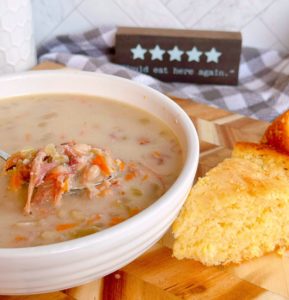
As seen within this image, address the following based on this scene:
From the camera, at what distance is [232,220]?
1.35 metres

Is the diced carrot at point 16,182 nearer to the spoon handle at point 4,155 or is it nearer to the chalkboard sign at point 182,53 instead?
the spoon handle at point 4,155

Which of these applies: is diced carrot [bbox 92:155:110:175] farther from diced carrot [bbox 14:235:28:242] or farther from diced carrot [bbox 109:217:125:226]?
diced carrot [bbox 14:235:28:242]

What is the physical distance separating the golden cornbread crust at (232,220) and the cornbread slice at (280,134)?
0.73ft

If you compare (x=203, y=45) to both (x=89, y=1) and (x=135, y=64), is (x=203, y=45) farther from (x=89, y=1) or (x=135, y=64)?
(x=89, y=1)

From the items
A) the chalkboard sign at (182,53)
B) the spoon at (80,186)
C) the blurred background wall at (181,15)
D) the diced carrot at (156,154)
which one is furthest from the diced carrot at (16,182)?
the blurred background wall at (181,15)

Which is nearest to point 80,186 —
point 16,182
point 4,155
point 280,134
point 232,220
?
point 16,182

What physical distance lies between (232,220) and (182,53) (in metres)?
1.31

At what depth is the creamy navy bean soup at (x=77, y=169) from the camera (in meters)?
1.09

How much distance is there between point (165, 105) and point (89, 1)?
1.35 m

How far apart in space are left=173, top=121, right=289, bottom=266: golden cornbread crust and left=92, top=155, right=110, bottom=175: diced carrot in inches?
10.3

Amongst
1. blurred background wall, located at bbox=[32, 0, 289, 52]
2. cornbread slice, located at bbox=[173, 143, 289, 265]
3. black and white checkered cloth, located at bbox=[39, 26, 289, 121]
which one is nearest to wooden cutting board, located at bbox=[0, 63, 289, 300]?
cornbread slice, located at bbox=[173, 143, 289, 265]

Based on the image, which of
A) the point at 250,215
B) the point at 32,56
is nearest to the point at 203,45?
the point at 32,56

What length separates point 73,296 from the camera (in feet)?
3.90

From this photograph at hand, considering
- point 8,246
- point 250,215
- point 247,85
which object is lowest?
point 247,85
